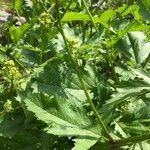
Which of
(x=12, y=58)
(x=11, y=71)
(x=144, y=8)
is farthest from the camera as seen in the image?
(x=12, y=58)

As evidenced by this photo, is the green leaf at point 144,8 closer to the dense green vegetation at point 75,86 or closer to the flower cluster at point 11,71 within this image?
the dense green vegetation at point 75,86

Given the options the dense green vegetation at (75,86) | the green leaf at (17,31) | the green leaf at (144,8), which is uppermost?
the green leaf at (144,8)

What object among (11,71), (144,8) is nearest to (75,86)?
(11,71)

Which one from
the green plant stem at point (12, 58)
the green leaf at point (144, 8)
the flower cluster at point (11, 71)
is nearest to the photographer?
the green leaf at point (144, 8)

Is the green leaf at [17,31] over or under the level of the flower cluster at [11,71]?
over

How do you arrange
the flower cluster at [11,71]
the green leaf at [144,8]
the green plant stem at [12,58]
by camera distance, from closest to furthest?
the green leaf at [144,8] < the flower cluster at [11,71] < the green plant stem at [12,58]

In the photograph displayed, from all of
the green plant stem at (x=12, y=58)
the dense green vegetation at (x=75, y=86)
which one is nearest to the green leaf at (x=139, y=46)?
the dense green vegetation at (x=75, y=86)

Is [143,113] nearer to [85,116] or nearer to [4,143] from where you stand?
[85,116]

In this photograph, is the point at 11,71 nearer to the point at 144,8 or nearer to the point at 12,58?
the point at 12,58
